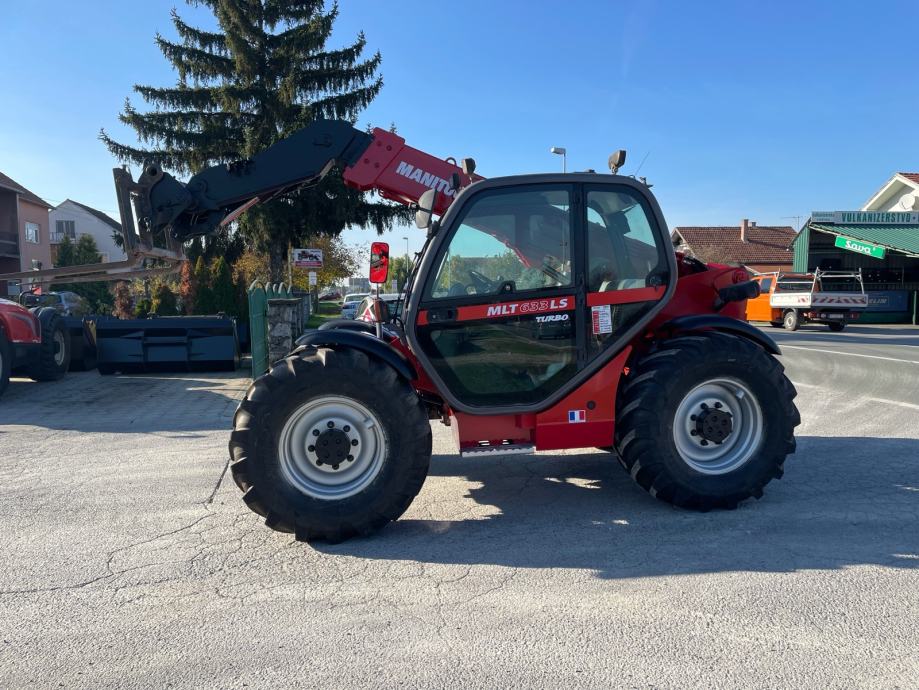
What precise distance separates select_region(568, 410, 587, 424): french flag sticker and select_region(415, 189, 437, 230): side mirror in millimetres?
1611

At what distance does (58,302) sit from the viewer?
20.8 metres

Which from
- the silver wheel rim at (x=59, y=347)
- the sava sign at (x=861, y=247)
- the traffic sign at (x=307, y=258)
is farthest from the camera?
the sava sign at (x=861, y=247)

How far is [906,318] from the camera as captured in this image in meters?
31.0

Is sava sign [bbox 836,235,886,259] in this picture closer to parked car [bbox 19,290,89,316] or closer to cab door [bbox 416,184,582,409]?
cab door [bbox 416,184,582,409]

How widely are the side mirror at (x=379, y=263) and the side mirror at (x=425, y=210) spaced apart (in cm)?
39

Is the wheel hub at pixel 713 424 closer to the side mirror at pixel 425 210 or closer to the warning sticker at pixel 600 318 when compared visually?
the warning sticker at pixel 600 318

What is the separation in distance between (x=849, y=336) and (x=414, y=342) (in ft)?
72.3

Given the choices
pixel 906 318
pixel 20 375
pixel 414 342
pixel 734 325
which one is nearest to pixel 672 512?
pixel 734 325

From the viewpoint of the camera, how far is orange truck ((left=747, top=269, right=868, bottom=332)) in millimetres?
23266

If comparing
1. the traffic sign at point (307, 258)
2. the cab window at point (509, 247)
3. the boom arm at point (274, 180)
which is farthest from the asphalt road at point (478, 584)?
the traffic sign at point (307, 258)

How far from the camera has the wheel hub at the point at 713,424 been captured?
178 inches

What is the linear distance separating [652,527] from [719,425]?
35.2 inches

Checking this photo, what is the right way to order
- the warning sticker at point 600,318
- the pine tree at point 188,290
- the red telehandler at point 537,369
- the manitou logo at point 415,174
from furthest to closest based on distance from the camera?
the pine tree at point 188,290, the manitou logo at point 415,174, the warning sticker at point 600,318, the red telehandler at point 537,369

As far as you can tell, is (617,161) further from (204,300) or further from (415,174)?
(204,300)
